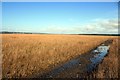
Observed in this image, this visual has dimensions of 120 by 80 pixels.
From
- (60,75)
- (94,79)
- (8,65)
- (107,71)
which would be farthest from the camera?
(8,65)

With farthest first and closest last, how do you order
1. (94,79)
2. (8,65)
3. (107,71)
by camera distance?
(8,65) → (107,71) → (94,79)

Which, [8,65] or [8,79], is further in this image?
[8,65]

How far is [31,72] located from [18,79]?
1279mm

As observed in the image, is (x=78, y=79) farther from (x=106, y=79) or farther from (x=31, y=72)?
(x=31, y=72)

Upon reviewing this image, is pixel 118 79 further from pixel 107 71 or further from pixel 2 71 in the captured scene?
pixel 2 71

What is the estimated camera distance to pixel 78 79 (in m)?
7.99

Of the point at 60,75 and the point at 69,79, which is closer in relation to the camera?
the point at 69,79

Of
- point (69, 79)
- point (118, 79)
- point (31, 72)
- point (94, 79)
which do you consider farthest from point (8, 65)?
point (118, 79)

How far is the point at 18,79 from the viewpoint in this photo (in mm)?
7828

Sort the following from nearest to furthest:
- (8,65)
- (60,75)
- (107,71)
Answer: (60,75)
(107,71)
(8,65)

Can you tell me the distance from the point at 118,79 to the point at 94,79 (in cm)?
117

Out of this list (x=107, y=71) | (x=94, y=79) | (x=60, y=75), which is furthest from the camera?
(x=107, y=71)

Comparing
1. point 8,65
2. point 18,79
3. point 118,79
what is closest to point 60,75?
point 18,79

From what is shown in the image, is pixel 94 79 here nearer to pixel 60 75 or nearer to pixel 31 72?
pixel 60 75
